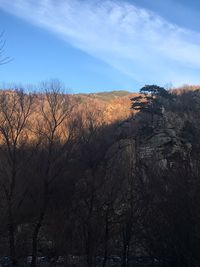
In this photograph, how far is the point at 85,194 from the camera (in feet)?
88.7

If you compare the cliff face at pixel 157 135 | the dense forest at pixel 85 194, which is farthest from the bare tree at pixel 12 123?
the cliff face at pixel 157 135

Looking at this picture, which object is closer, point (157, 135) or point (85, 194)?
point (85, 194)

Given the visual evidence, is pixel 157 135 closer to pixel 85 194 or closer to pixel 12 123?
pixel 85 194

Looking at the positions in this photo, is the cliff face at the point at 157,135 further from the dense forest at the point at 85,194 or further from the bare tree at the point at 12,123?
the bare tree at the point at 12,123

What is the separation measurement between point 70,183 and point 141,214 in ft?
46.7

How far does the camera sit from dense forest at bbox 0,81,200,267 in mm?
14930

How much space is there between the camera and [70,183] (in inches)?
1318

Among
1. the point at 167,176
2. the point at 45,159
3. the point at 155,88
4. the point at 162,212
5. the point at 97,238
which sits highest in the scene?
the point at 155,88

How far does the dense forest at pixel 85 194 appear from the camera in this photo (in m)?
14.9

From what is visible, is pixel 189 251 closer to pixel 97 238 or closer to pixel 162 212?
pixel 162 212

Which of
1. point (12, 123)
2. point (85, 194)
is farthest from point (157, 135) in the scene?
point (12, 123)

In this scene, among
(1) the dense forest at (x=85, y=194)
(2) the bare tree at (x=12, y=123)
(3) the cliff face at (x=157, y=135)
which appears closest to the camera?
(1) the dense forest at (x=85, y=194)

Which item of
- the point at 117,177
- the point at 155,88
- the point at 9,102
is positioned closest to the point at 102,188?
the point at 117,177

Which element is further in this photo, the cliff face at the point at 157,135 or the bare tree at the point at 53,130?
the cliff face at the point at 157,135
